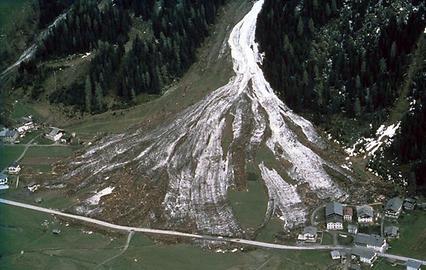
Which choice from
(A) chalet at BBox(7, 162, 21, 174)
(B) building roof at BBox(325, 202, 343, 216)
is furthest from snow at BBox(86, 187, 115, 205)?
(B) building roof at BBox(325, 202, 343, 216)

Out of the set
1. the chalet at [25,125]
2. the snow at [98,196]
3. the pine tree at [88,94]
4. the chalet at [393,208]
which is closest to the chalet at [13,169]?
the chalet at [25,125]

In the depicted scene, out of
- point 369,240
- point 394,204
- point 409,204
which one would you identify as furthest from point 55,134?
point 409,204

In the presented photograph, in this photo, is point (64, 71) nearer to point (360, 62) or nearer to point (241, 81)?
point (241, 81)

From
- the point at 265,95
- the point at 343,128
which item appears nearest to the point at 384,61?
the point at 343,128

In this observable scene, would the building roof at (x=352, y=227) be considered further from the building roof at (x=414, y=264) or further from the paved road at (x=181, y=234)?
the building roof at (x=414, y=264)

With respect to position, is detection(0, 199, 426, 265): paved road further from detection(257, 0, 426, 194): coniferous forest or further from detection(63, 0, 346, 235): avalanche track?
detection(257, 0, 426, 194): coniferous forest
